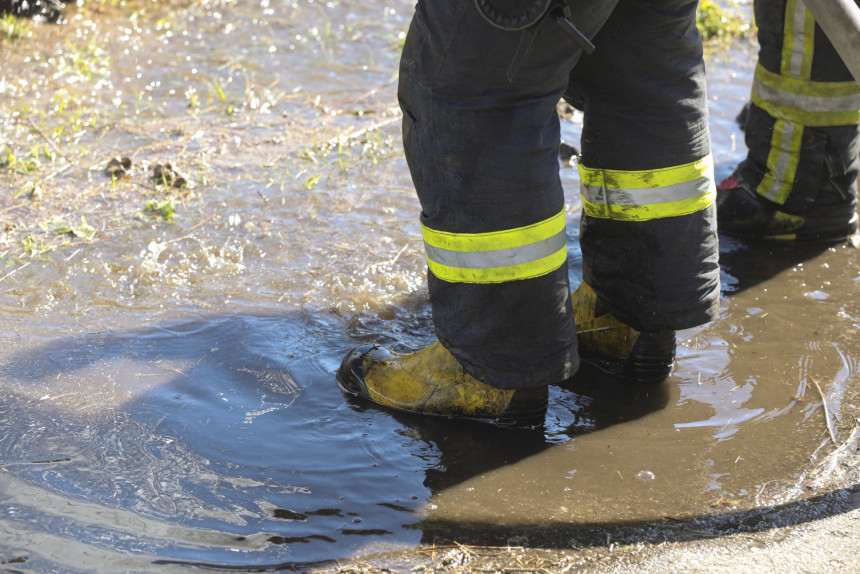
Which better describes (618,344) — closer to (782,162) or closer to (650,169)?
(650,169)

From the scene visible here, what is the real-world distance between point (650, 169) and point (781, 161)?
4.19ft

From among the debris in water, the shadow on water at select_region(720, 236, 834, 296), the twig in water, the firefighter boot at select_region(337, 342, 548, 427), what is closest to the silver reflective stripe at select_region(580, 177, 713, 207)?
the firefighter boot at select_region(337, 342, 548, 427)

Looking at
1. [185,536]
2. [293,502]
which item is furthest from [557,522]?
[185,536]

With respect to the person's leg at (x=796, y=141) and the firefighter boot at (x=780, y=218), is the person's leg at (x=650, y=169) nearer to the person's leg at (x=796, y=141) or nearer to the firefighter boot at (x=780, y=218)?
the person's leg at (x=796, y=141)

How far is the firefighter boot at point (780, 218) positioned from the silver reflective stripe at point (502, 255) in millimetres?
1574

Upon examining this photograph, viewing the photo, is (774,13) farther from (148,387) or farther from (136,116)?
(136,116)

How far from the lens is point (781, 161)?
3.30m

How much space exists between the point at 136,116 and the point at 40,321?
5.76ft

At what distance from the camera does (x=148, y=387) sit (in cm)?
243

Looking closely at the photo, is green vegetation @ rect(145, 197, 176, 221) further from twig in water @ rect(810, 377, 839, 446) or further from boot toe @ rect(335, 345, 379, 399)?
twig in water @ rect(810, 377, 839, 446)

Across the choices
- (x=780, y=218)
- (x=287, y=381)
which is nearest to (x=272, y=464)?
(x=287, y=381)

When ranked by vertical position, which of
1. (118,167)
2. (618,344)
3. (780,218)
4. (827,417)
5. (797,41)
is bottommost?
(827,417)

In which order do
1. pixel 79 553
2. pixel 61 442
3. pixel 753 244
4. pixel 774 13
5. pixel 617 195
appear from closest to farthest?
pixel 79 553, pixel 61 442, pixel 617 195, pixel 774 13, pixel 753 244

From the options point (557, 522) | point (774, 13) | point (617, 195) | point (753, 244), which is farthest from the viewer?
point (753, 244)
